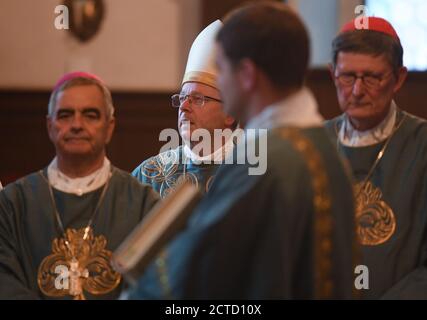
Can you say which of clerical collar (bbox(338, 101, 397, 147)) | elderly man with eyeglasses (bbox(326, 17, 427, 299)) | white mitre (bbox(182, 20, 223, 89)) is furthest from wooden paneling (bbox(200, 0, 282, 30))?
clerical collar (bbox(338, 101, 397, 147))

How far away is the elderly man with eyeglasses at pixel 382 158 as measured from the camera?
4520mm

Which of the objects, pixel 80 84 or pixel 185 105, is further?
pixel 185 105

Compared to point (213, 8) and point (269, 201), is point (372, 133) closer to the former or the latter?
point (269, 201)

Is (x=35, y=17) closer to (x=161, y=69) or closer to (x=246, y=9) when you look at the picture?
(x=161, y=69)

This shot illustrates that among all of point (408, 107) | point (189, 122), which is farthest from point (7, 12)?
point (189, 122)

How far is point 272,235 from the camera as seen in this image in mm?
3129

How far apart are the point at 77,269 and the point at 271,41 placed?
1.65 m

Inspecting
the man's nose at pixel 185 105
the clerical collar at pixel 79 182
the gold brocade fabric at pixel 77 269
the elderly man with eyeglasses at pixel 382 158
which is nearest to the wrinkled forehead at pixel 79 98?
the clerical collar at pixel 79 182

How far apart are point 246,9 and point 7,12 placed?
626cm

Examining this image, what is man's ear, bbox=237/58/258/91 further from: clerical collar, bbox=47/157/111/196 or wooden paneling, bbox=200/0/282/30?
wooden paneling, bbox=200/0/282/30

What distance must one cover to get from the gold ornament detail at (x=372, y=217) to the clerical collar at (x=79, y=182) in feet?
3.77

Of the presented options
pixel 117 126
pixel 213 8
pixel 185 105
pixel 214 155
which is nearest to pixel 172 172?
pixel 214 155

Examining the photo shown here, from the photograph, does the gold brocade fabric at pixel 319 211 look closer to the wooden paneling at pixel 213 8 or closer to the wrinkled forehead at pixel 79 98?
the wrinkled forehead at pixel 79 98

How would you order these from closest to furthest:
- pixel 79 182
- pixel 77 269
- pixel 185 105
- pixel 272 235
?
pixel 272 235
pixel 77 269
pixel 79 182
pixel 185 105
